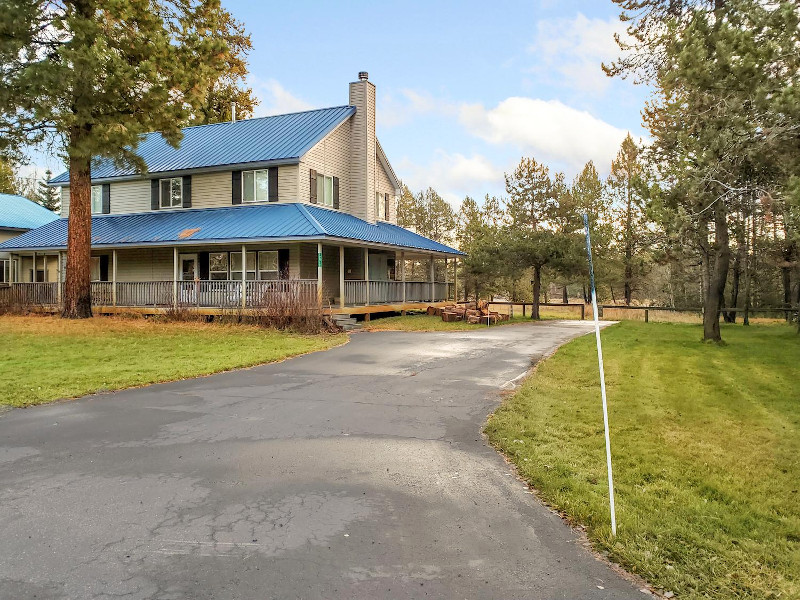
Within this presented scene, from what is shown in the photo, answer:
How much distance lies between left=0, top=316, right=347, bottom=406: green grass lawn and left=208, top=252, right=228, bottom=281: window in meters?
4.91

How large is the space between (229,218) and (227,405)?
17.1 meters

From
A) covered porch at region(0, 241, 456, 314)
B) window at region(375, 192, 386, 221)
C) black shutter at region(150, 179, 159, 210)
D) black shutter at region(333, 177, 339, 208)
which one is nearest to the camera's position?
covered porch at region(0, 241, 456, 314)

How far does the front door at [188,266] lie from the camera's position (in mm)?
25309

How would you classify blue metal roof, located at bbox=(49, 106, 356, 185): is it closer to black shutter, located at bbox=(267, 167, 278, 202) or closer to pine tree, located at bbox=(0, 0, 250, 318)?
black shutter, located at bbox=(267, 167, 278, 202)

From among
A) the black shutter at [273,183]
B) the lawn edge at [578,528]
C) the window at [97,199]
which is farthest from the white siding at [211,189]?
the lawn edge at [578,528]

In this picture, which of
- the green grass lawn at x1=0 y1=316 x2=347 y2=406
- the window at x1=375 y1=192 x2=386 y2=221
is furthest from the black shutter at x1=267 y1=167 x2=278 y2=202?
the green grass lawn at x1=0 y1=316 x2=347 y2=406

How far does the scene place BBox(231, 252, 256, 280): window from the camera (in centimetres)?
2425

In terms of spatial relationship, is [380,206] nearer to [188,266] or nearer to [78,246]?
[188,266]

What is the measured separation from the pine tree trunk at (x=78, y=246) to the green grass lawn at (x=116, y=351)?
85cm

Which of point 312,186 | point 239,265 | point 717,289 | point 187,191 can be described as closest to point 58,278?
point 187,191

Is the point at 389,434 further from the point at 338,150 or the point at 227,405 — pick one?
the point at 338,150

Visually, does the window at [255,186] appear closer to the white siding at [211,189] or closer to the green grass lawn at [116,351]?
the white siding at [211,189]

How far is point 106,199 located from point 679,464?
95.6 ft

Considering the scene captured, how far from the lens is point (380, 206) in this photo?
99.1 feet
